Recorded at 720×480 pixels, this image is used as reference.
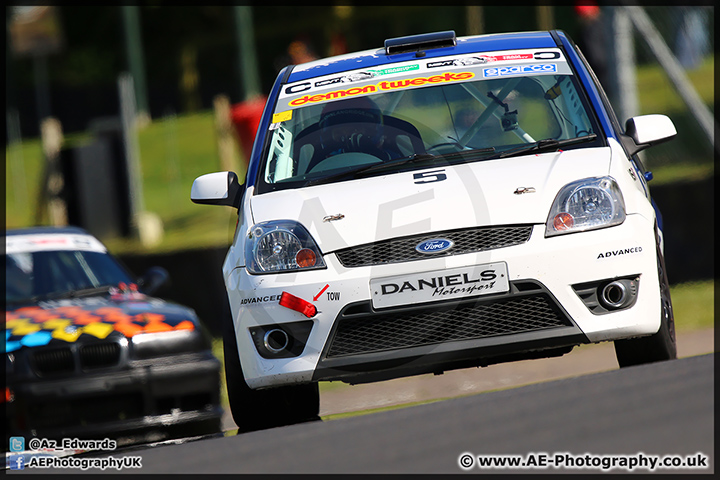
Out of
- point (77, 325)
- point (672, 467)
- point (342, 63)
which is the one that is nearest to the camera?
point (672, 467)

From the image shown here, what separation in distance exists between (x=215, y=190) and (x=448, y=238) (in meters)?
1.52

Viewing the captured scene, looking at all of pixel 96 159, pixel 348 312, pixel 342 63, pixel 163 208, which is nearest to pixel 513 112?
pixel 342 63

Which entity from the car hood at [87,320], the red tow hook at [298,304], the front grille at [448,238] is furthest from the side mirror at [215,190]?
the car hood at [87,320]

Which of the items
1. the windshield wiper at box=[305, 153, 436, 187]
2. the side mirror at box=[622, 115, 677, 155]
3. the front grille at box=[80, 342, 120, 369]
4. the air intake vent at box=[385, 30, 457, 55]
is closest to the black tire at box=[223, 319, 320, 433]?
the windshield wiper at box=[305, 153, 436, 187]

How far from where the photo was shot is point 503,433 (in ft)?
14.1

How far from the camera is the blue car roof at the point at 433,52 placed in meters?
6.62

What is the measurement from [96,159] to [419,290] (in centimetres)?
1299

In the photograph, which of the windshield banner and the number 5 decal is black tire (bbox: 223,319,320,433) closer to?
the number 5 decal

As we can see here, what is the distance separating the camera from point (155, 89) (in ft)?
85.3

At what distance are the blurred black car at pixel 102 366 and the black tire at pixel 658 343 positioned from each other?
298 centimetres

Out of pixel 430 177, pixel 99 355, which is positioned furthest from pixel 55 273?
pixel 430 177

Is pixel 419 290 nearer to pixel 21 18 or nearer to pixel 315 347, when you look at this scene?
pixel 315 347

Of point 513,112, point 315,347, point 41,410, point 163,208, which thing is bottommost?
point 163,208

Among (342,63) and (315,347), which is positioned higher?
(342,63)
